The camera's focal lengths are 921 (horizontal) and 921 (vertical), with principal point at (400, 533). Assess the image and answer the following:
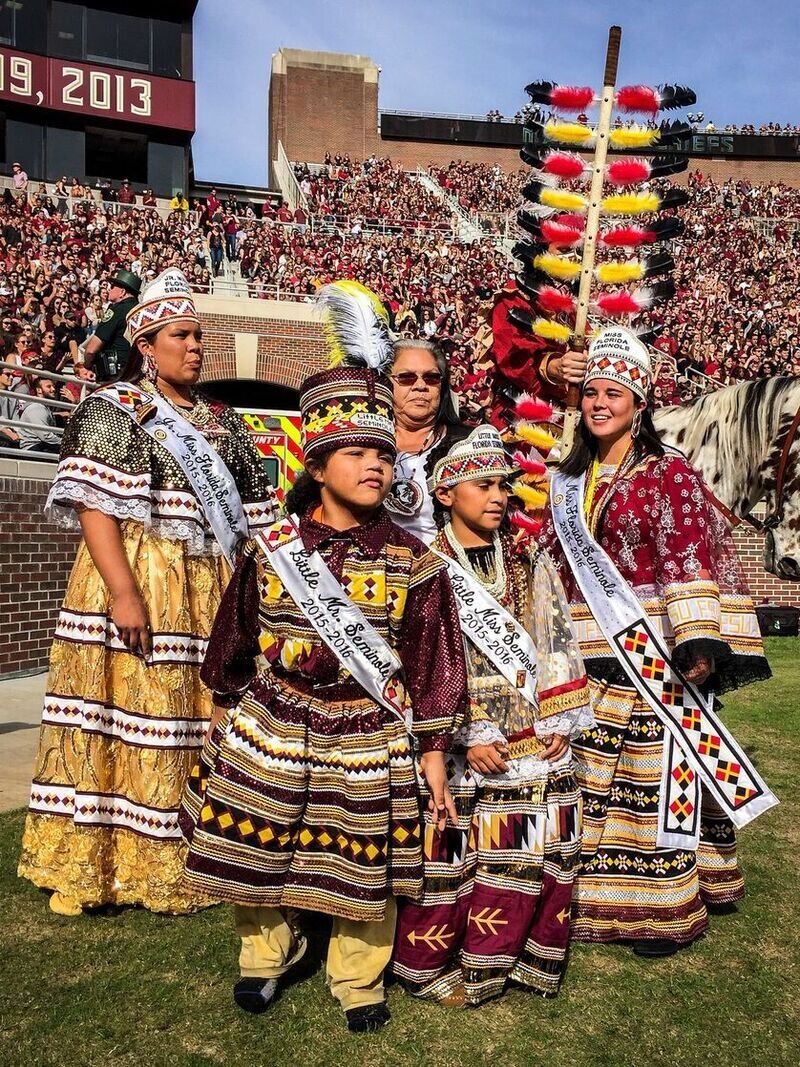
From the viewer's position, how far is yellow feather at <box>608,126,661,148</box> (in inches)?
145

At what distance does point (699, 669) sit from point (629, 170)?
202 centimetres

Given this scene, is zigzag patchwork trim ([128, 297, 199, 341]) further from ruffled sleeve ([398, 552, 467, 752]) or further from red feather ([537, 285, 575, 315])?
ruffled sleeve ([398, 552, 467, 752])

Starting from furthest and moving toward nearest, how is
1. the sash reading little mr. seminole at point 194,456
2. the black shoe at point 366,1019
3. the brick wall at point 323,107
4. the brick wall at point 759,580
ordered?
the brick wall at point 323,107 < the brick wall at point 759,580 < the sash reading little mr. seminole at point 194,456 < the black shoe at point 366,1019

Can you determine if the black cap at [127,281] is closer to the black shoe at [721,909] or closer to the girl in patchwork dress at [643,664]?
the girl in patchwork dress at [643,664]

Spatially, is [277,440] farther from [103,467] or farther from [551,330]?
[103,467]

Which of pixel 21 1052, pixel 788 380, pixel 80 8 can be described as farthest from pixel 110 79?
pixel 21 1052

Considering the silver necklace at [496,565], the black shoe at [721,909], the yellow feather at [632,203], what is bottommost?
the black shoe at [721,909]

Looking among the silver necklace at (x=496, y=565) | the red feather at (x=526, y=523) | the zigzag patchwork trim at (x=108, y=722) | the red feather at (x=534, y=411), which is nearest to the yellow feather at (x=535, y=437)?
the red feather at (x=534, y=411)

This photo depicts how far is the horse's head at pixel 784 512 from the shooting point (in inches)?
192

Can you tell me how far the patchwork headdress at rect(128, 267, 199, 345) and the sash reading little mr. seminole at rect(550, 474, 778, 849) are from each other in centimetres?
182

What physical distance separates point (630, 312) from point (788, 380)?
1508 mm

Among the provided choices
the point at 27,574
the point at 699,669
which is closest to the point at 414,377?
the point at 699,669

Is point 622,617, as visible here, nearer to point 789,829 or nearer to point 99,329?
point 789,829

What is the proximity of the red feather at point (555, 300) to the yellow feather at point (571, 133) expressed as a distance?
0.59m
